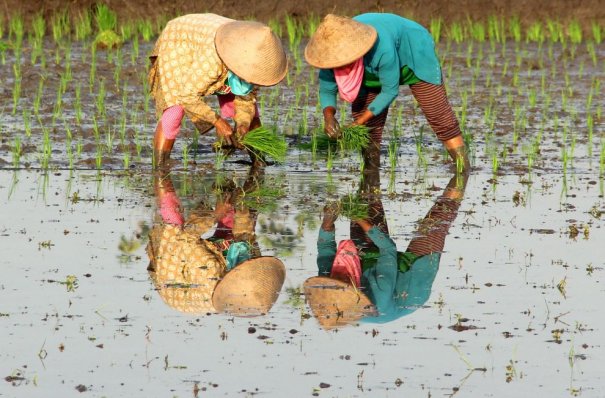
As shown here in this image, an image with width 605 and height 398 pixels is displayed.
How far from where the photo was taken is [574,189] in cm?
787

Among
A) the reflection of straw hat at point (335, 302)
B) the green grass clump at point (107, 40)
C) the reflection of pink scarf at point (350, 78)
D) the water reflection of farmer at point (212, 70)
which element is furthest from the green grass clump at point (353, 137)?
the green grass clump at point (107, 40)

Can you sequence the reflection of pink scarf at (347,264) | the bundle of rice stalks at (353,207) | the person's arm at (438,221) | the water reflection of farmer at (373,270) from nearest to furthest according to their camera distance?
the water reflection of farmer at (373,270)
the reflection of pink scarf at (347,264)
the person's arm at (438,221)
the bundle of rice stalks at (353,207)

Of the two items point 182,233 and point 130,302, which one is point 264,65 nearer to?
point 182,233

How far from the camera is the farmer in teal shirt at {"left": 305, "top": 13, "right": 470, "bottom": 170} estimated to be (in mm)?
7262

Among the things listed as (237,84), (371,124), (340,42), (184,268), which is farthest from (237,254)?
(371,124)

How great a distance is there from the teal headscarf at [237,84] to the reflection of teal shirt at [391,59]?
0.42m

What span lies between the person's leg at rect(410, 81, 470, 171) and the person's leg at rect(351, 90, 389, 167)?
236 mm

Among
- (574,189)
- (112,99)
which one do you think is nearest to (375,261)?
(574,189)

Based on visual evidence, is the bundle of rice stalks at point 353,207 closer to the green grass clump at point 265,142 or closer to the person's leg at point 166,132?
the green grass clump at point 265,142

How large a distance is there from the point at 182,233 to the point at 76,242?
0.50m

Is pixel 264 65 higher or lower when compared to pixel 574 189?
higher

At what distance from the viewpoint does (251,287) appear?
5562 millimetres

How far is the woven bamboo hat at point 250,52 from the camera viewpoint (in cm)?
741

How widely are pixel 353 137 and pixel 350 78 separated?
483mm
